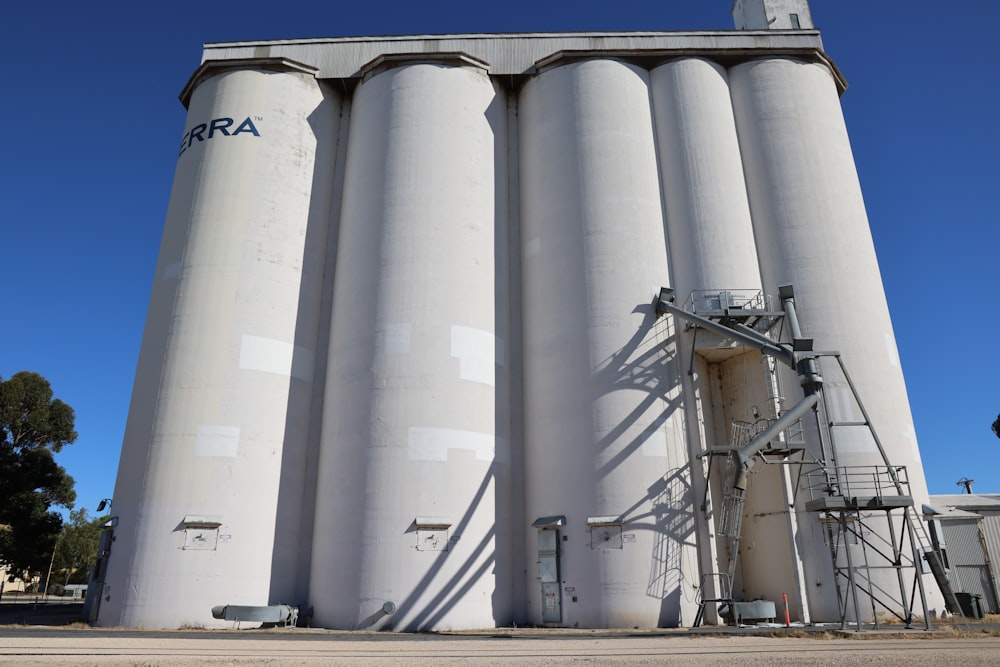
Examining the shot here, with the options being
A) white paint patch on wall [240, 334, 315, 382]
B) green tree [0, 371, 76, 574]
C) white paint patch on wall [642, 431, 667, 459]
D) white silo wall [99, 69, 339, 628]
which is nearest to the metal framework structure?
white paint patch on wall [642, 431, 667, 459]

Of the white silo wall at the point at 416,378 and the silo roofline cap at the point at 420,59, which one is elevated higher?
the silo roofline cap at the point at 420,59

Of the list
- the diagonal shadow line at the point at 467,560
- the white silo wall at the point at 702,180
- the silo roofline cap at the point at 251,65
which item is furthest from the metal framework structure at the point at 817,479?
the silo roofline cap at the point at 251,65

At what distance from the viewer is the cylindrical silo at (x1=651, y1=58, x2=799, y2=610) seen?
22.6m

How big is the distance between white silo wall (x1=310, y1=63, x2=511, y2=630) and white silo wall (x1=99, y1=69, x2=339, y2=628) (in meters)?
1.38

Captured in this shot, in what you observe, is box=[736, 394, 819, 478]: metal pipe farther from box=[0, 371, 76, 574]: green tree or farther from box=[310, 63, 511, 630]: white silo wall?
box=[0, 371, 76, 574]: green tree

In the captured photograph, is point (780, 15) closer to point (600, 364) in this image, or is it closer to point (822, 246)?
point (822, 246)

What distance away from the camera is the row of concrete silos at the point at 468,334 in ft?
70.9

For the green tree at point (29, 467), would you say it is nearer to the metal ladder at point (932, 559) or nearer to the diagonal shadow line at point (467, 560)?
the diagonal shadow line at point (467, 560)

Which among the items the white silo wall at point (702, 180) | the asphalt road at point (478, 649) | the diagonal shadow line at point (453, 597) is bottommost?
the asphalt road at point (478, 649)

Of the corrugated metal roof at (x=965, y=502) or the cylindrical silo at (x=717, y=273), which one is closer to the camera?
the cylindrical silo at (x=717, y=273)

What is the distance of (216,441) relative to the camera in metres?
22.4

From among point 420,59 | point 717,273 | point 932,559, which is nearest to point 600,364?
point 717,273

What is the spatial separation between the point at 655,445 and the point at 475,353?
6759mm

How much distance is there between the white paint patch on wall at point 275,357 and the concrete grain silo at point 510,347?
11 cm
